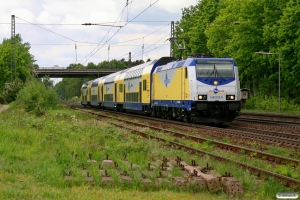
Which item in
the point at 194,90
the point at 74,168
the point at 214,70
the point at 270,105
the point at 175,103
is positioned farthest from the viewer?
the point at 270,105

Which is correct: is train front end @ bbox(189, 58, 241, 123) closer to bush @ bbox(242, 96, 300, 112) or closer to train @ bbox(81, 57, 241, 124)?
train @ bbox(81, 57, 241, 124)

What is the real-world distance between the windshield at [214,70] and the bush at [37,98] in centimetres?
1358

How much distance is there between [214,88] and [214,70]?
3.01 ft

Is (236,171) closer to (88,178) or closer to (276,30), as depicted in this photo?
(88,178)

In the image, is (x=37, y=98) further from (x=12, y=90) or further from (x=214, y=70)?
(x=12, y=90)

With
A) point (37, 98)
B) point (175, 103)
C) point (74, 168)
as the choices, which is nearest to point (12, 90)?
point (37, 98)

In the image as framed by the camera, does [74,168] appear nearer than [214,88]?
Yes

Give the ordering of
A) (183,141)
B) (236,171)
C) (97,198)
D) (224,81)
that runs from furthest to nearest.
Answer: (224,81), (183,141), (236,171), (97,198)

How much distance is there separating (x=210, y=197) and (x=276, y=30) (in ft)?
122

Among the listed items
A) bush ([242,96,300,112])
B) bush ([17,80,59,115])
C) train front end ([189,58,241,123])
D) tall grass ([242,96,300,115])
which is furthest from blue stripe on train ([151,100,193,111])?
bush ([242,96,300,112])

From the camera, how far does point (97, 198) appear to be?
7.94 metres

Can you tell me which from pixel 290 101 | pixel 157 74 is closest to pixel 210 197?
pixel 157 74

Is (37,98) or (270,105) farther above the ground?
(37,98)

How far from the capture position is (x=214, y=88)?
23359 mm
